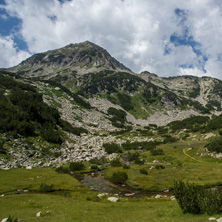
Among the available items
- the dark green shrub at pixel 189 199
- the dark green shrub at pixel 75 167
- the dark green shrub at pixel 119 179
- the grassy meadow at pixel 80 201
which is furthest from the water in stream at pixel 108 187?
the dark green shrub at pixel 189 199

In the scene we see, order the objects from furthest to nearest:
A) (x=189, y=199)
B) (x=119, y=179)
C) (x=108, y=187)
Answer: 1. (x=119, y=179)
2. (x=108, y=187)
3. (x=189, y=199)

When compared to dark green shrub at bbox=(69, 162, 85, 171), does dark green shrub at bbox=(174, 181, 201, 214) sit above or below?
above

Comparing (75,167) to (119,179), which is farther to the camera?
(75,167)

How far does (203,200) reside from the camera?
12.5 meters

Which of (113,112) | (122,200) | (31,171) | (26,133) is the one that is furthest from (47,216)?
(113,112)

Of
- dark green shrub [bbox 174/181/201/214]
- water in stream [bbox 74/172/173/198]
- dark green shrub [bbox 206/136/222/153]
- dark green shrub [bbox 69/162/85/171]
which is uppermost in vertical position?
dark green shrub [bbox 174/181/201/214]

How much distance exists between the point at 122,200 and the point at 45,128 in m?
41.2

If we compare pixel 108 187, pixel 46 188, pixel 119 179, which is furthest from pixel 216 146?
pixel 46 188

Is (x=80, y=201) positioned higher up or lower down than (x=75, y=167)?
higher up

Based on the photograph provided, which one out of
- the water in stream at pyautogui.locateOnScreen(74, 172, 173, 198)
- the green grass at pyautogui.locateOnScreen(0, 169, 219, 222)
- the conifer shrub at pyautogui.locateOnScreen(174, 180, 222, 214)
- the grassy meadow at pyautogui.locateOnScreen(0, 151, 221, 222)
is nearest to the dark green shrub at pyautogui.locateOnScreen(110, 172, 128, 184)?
the water in stream at pyautogui.locateOnScreen(74, 172, 173, 198)

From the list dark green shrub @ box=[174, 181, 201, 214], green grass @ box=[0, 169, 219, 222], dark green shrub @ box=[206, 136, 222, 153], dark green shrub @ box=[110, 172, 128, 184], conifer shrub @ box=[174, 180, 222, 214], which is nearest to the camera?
conifer shrub @ box=[174, 180, 222, 214]

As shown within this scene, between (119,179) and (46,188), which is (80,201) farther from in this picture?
(119,179)

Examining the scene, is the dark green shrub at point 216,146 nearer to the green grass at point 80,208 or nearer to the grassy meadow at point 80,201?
the grassy meadow at point 80,201

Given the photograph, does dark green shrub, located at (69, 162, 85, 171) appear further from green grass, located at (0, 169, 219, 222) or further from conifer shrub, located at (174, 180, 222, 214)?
conifer shrub, located at (174, 180, 222, 214)
